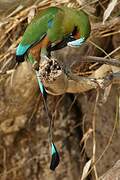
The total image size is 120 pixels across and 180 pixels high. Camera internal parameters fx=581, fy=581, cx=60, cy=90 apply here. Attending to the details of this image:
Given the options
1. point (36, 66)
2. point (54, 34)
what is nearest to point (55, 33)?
point (54, 34)

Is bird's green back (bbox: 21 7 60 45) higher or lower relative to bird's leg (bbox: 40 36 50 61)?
higher

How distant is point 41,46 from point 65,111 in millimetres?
891

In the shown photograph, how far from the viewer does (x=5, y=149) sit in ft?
7.93

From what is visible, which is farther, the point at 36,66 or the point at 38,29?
the point at 38,29

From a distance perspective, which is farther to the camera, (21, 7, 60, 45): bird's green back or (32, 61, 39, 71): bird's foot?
(21, 7, 60, 45): bird's green back

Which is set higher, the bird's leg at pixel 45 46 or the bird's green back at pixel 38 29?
the bird's green back at pixel 38 29

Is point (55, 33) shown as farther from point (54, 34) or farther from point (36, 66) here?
point (36, 66)

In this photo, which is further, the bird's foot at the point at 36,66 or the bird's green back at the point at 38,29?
the bird's green back at the point at 38,29

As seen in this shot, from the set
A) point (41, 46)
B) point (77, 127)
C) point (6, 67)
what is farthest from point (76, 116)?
point (41, 46)

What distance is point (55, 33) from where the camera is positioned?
1506 millimetres

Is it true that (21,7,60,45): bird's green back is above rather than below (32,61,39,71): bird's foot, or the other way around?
above

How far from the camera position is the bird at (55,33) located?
1.48 m

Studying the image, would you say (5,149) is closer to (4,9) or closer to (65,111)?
(65,111)

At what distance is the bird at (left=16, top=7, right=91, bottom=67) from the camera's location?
1.48m
